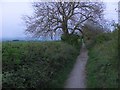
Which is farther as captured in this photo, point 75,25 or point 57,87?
point 75,25

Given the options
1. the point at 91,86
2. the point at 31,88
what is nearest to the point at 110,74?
the point at 91,86

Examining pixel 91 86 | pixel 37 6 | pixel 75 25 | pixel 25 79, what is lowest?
pixel 91 86

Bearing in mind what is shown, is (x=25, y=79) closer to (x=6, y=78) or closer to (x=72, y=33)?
(x=6, y=78)

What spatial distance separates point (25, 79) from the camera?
7.41m

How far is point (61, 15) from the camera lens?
27734 mm

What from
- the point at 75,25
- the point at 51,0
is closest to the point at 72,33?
the point at 75,25

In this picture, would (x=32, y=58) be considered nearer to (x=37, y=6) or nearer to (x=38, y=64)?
(x=38, y=64)

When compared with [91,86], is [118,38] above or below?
above

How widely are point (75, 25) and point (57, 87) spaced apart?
64.0ft

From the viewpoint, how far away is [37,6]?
26453mm

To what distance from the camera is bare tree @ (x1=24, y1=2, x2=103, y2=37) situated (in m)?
26.5

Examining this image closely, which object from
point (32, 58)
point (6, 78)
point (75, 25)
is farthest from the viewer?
point (75, 25)

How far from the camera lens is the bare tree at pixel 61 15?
26453 millimetres

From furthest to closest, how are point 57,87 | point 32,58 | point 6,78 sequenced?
point 32,58 → point 57,87 → point 6,78
